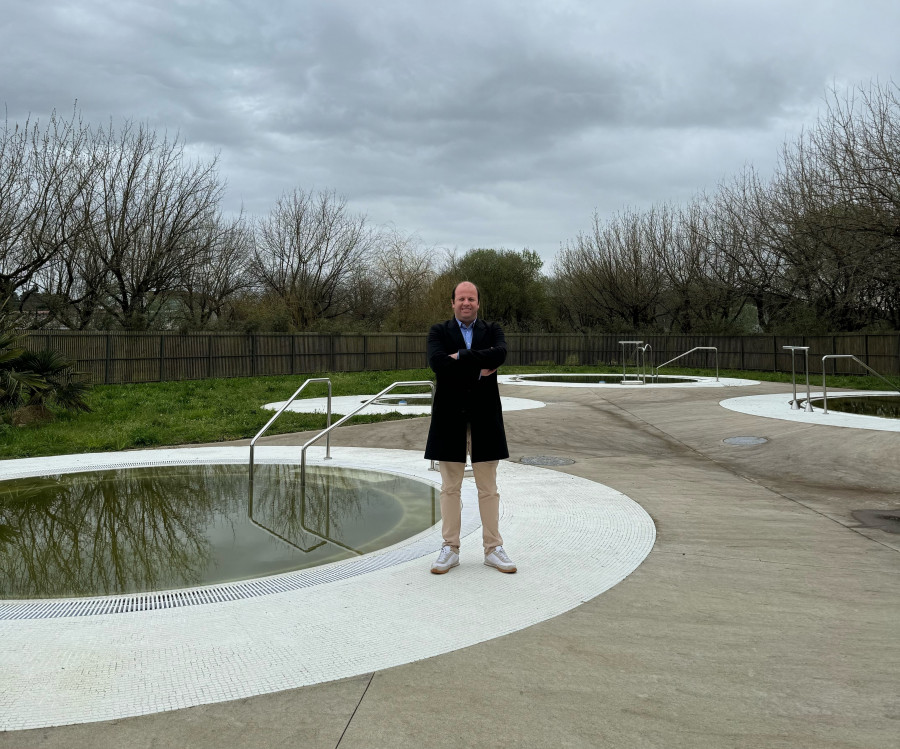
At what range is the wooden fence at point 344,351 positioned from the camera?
72.9ft

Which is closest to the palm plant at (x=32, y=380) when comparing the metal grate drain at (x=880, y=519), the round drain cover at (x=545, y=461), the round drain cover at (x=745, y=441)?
the round drain cover at (x=545, y=461)

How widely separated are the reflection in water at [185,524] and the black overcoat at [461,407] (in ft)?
3.69

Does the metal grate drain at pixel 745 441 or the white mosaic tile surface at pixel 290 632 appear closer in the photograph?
the white mosaic tile surface at pixel 290 632

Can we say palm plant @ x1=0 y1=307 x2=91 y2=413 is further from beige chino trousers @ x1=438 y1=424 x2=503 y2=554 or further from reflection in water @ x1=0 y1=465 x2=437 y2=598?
beige chino trousers @ x1=438 y1=424 x2=503 y2=554

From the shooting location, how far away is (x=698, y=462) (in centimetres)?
872

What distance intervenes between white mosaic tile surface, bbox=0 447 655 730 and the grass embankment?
709 cm

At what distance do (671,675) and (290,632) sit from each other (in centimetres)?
175

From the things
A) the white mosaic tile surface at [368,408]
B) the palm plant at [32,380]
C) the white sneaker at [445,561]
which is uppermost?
the palm plant at [32,380]

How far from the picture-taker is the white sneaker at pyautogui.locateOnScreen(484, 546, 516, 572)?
4316mm

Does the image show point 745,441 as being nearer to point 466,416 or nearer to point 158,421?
point 466,416

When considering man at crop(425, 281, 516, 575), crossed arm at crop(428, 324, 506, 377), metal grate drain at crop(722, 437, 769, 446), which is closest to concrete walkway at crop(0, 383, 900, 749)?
man at crop(425, 281, 516, 575)

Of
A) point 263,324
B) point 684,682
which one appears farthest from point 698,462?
point 263,324

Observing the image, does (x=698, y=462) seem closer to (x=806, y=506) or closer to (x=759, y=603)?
(x=806, y=506)

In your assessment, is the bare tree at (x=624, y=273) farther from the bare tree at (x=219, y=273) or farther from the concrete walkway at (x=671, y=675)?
the concrete walkway at (x=671, y=675)
